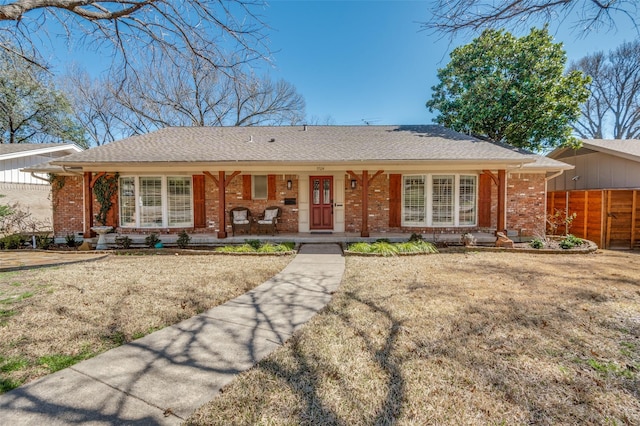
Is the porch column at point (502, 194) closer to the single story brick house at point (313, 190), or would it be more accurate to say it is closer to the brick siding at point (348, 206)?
the single story brick house at point (313, 190)

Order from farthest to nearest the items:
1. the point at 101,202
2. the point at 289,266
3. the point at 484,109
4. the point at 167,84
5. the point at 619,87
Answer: the point at 619,87 → the point at 167,84 → the point at 484,109 → the point at 101,202 → the point at 289,266

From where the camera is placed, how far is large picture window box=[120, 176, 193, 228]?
398 inches

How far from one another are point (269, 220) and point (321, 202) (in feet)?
6.45

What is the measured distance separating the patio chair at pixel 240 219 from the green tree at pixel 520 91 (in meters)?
12.0

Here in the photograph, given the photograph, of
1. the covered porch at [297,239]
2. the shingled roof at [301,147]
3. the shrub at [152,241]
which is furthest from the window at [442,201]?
the shrub at [152,241]

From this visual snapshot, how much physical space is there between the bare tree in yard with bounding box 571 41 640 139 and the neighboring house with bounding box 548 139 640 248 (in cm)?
1237

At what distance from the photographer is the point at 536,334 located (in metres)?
3.34

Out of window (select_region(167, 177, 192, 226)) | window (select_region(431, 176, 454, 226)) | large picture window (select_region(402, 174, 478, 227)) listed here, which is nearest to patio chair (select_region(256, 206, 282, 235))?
window (select_region(167, 177, 192, 226))

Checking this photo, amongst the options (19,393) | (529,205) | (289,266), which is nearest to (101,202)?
(289,266)

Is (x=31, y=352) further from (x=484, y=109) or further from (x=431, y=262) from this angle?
(x=484, y=109)

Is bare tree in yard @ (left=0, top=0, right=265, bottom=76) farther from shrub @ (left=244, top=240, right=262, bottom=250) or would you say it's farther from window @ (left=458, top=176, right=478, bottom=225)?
window @ (left=458, top=176, right=478, bottom=225)

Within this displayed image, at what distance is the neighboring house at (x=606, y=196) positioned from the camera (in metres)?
9.97

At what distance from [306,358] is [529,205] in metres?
10.5

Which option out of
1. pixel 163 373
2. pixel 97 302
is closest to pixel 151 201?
pixel 97 302
